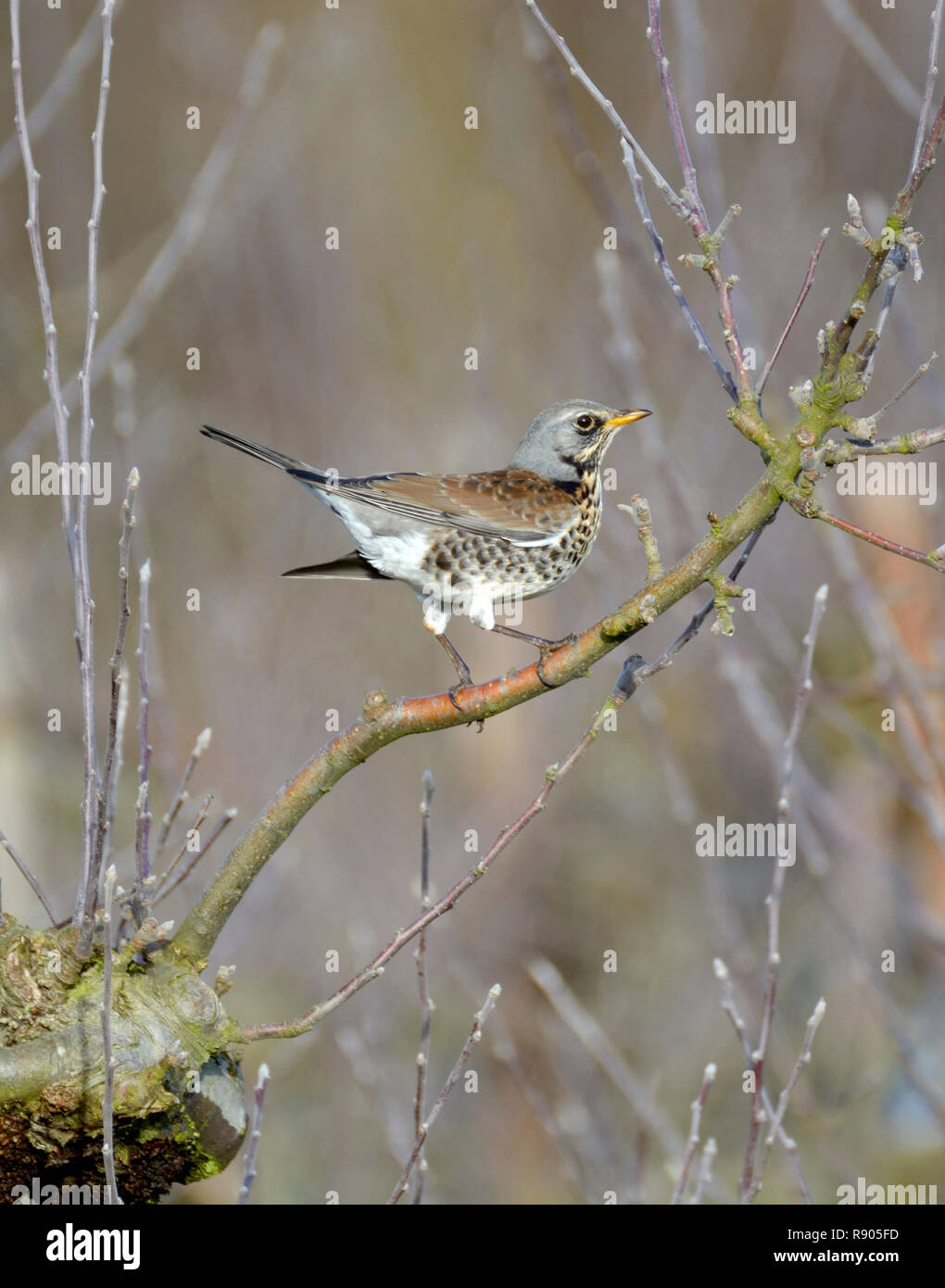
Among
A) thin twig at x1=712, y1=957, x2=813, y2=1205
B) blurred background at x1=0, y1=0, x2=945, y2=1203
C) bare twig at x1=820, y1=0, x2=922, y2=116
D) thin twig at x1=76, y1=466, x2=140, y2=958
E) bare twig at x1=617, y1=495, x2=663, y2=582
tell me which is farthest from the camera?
blurred background at x1=0, y1=0, x2=945, y2=1203

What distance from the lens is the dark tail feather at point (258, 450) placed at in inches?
134

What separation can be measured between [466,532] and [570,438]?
646 mm

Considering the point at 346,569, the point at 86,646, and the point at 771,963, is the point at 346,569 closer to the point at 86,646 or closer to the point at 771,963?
the point at 86,646

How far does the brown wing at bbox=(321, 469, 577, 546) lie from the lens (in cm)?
430

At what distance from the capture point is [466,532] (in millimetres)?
4344

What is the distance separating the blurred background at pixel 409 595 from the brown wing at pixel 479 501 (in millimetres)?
2063

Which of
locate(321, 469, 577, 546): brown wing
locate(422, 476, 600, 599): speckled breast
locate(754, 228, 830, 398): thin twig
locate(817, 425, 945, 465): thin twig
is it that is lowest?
locate(817, 425, 945, 465): thin twig

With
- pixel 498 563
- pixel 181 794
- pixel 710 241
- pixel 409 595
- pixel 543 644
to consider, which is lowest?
pixel 181 794

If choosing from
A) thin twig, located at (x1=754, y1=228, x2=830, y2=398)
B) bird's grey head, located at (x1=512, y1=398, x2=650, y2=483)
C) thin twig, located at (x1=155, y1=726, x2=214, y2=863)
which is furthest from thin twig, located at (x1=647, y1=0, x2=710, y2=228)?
bird's grey head, located at (x1=512, y1=398, x2=650, y2=483)

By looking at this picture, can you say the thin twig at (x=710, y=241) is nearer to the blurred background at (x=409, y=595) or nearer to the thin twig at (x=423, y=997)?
the thin twig at (x=423, y=997)

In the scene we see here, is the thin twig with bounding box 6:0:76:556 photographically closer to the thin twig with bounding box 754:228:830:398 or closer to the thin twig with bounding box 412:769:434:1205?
the thin twig with bounding box 412:769:434:1205

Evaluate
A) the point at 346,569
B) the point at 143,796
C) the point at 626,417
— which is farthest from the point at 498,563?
the point at 143,796

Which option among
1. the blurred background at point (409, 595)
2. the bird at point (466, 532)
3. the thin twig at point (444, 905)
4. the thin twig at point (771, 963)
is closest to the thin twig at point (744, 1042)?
the thin twig at point (771, 963)

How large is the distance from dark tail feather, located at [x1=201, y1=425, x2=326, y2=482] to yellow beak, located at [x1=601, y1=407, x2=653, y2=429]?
1.08 meters
